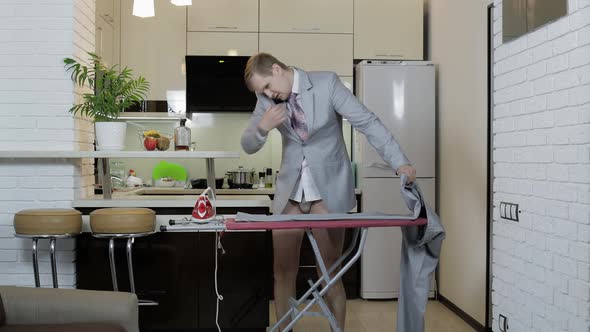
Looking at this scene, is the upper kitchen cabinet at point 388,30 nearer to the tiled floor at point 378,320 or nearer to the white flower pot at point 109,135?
the tiled floor at point 378,320

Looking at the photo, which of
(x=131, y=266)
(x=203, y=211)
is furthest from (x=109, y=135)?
(x=203, y=211)

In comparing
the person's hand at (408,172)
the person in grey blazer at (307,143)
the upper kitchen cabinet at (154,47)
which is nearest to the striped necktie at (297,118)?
the person in grey blazer at (307,143)

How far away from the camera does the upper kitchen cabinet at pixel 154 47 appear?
554 centimetres

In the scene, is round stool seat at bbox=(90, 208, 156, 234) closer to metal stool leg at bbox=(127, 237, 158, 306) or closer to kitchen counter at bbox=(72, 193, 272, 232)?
metal stool leg at bbox=(127, 237, 158, 306)

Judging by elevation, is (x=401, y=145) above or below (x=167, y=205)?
above

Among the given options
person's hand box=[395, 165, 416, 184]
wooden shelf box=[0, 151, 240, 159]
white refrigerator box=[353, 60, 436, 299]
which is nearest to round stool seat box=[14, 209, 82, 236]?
wooden shelf box=[0, 151, 240, 159]

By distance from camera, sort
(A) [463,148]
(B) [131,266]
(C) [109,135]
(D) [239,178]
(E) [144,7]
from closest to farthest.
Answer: (B) [131,266] < (C) [109,135] < (E) [144,7] < (A) [463,148] < (D) [239,178]

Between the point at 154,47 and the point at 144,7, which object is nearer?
the point at 144,7

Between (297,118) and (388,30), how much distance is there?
2.84 meters

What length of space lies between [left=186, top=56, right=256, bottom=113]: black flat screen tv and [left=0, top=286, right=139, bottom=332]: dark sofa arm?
131 inches

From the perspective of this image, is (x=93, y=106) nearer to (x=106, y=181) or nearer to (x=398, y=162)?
(x=106, y=181)

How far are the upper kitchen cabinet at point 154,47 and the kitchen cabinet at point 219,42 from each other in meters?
0.08

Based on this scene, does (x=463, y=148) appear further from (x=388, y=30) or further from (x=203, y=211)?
(x=203, y=211)

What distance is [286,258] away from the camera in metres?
3.09
